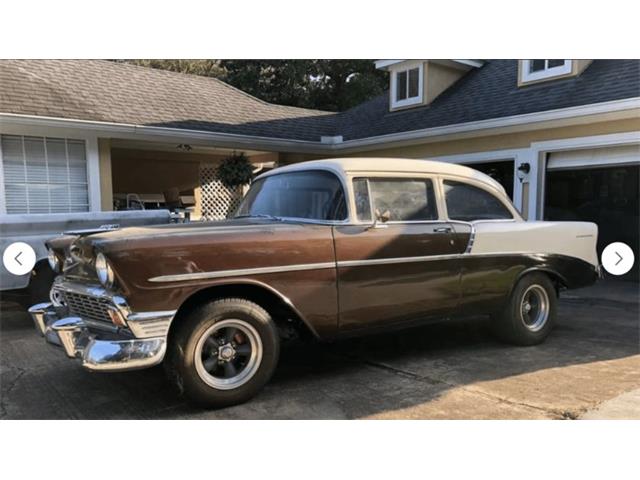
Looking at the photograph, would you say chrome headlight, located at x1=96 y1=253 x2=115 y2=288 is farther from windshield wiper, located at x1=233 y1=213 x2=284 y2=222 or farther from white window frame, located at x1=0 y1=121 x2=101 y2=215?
white window frame, located at x1=0 y1=121 x2=101 y2=215

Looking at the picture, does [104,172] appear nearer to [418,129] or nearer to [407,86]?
[418,129]

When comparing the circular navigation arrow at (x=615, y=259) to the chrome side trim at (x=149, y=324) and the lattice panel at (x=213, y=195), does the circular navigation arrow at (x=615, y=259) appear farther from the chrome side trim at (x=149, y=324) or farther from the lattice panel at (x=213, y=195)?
the lattice panel at (x=213, y=195)

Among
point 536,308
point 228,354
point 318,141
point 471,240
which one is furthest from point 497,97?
point 228,354

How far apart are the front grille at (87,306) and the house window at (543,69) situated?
9.15m

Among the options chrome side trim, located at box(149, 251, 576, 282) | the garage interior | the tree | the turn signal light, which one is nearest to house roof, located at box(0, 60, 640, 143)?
the garage interior

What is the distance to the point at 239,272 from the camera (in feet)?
11.4

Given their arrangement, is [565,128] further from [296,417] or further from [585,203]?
[296,417]

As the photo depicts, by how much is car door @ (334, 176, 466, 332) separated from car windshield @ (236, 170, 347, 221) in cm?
17

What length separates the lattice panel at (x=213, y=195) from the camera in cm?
1483

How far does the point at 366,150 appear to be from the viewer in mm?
11906

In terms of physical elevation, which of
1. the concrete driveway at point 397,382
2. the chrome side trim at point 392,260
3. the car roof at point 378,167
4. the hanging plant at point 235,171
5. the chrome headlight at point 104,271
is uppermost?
the hanging plant at point 235,171

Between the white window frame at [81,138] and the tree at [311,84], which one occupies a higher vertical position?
the tree at [311,84]

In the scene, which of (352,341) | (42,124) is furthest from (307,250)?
(42,124)

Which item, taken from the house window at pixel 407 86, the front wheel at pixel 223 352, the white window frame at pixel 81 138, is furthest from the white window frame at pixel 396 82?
the front wheel at pixel 223 352
